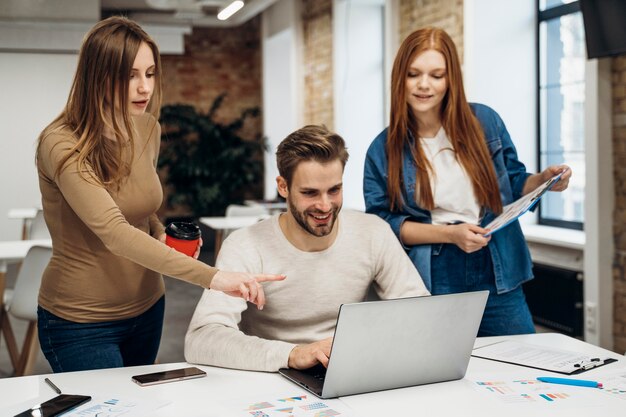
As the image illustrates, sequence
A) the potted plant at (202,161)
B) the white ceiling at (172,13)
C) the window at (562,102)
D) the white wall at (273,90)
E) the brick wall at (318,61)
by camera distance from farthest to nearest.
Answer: the white wall at (273,90)
the potted plant at (202,161)
the white ceiling at (172,13)
the brick wall at (318,61)
the window at (562,102)

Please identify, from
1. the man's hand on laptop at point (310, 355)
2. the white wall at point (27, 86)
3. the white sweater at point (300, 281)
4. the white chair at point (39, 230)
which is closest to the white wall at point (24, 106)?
the white wall at point (27, 86)

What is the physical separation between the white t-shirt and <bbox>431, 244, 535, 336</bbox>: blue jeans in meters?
0.11

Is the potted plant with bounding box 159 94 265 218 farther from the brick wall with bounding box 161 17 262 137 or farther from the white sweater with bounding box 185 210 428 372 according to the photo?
the white sweater with bounding box 185 210 428 372

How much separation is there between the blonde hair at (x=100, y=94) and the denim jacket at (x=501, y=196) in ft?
2.90

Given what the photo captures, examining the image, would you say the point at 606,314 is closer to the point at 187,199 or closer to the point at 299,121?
the point at 299,121

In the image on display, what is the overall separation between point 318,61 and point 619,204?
506cm

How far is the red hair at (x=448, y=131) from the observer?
97.0 inches

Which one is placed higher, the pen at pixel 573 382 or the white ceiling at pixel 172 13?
the white ceiling at pixel 172 13

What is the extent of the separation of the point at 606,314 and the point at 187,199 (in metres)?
6.93

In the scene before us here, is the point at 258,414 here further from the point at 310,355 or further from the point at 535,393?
the point at 535,393

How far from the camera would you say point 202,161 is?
34.0 ft

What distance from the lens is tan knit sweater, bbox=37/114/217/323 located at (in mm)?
1931

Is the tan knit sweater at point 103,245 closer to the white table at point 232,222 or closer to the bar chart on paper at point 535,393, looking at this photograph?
the bar chart on paper at point 535,393

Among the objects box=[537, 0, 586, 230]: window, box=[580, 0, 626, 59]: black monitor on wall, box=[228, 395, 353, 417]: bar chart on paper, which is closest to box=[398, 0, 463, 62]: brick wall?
box=[537, 0, 586, 230]: window
